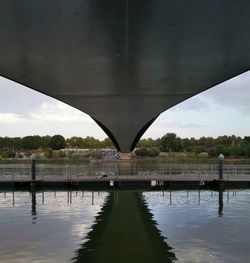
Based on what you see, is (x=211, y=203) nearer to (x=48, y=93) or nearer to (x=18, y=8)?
(x=48, y=93)

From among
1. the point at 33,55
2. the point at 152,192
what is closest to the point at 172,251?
the point at 33,55

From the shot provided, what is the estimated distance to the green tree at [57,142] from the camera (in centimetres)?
13625

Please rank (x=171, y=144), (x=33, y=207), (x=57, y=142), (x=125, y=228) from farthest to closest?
(x=57, y=142) < (x=171, y=144) < (x=33, y=207) < (x=125, y=228)

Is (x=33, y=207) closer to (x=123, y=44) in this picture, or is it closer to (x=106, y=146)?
(x=123, y=44)

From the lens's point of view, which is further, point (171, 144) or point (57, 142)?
point (57, 142)

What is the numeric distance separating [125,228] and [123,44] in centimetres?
722

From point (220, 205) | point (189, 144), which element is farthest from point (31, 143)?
point (220, 205)

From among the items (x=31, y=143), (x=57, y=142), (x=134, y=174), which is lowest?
(x=134, y=174)

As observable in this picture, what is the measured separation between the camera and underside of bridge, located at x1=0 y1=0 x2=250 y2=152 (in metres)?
8.70

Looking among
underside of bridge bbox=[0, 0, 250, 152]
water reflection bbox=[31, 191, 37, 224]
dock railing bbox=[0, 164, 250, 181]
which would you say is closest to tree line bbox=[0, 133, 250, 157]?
dock railing bbox=[0, 164, 250, 181]

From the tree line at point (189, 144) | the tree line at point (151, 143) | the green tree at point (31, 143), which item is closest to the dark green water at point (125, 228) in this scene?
the tree line at point (189, 144)

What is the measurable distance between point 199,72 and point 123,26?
6.84 metres

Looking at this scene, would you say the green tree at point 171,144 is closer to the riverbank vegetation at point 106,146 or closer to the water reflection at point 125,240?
the riverbank vegetation at point 106,146

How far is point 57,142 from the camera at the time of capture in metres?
137
